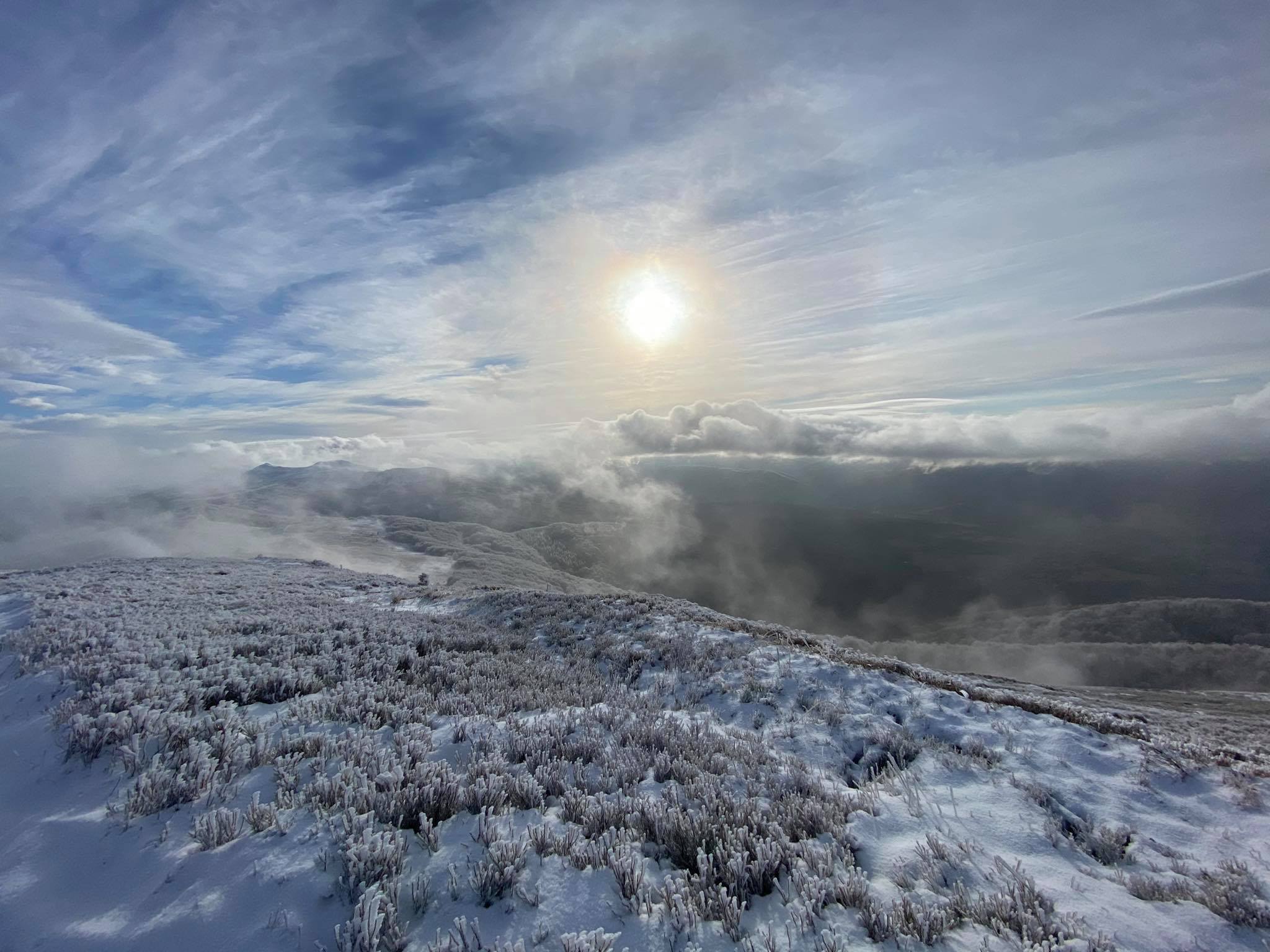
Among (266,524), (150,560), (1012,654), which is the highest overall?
(150,560)

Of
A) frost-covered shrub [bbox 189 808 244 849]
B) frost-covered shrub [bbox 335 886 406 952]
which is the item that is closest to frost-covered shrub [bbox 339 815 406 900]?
frost-covered shrub [bbox 335 886 406 952]

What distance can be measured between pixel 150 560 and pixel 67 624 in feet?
87.0

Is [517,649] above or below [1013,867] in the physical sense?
below

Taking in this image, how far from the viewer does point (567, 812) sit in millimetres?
4961

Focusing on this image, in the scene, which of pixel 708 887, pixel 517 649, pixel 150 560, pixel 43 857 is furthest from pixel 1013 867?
pixel 150 560

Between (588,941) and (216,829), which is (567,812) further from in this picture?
(216,829)

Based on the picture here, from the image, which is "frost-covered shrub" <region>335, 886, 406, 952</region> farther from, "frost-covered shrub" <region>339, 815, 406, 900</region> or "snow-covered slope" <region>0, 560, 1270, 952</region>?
"frost-covered shrub" <region>339, 815, 406, 900</region>

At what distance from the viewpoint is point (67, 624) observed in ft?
37.7

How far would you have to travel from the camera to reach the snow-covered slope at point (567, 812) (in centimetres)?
363

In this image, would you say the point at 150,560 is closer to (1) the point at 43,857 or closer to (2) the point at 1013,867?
(1) the point at 43,857

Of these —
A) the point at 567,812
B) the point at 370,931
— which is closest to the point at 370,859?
the point at 370,931

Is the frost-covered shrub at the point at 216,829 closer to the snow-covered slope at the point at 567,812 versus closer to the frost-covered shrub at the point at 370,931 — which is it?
the snow-covered slope at the point at 567,812

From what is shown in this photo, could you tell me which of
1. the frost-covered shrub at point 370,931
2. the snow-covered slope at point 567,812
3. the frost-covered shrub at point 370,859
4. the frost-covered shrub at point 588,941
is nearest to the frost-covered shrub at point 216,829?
the snow-covered slope at point 567,812

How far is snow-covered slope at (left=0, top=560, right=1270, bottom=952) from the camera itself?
3.63 m
